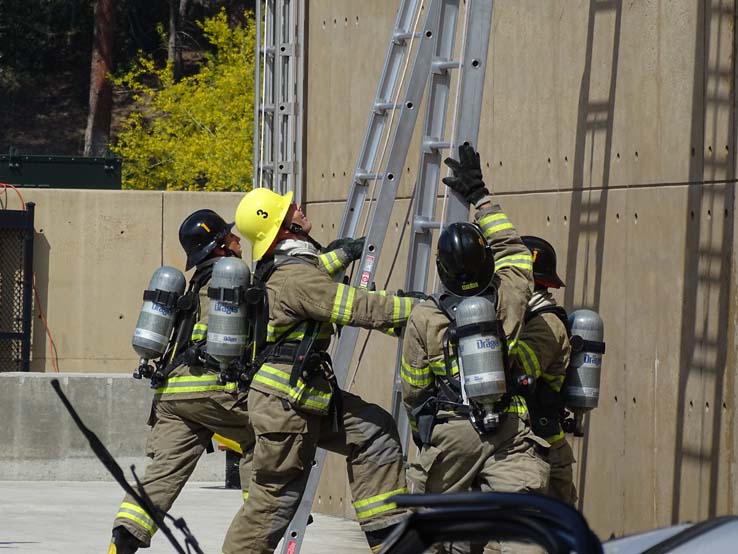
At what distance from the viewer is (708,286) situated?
6457 mm

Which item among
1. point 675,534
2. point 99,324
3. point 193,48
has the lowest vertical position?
point 99,324

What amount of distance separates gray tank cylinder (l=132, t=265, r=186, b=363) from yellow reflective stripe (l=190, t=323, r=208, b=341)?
12cm

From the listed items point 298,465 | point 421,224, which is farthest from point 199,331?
point 421,224

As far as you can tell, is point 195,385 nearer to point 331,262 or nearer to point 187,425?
point 187,425

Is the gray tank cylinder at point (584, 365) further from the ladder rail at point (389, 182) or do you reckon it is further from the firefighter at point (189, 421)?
the firefighter at point (189, 421)

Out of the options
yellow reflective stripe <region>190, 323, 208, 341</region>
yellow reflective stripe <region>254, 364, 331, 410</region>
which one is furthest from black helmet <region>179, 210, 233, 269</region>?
yellow reflective stripe <region>254, 364, 331, 410</region>

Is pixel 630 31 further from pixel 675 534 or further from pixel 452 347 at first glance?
pixel 675 534

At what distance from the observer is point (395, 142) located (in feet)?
22.9

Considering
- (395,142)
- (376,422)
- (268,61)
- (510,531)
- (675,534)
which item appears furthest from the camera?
(268,61)

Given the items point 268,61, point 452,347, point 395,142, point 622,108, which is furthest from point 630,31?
point 268,61

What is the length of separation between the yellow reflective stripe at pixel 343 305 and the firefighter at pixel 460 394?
1.50ft

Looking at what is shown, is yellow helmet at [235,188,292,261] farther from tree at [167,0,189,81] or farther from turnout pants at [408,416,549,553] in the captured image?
tree at [167,0,189,81]

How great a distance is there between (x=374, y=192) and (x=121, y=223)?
29.1ft

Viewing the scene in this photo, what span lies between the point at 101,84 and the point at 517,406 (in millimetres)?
30219
